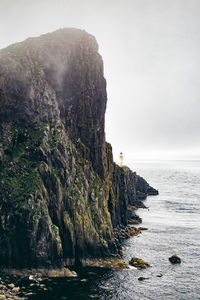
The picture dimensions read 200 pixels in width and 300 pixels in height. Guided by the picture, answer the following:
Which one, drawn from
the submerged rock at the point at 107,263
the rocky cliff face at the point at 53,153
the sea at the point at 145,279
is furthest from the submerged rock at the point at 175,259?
the rocky cliff face at the point at 53,153

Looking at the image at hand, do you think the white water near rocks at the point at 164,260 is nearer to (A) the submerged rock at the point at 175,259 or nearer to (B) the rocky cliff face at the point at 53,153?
(A) the submerged rock at the point at 175,259

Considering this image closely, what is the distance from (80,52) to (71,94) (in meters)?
11.9

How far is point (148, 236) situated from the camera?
84.5 meters

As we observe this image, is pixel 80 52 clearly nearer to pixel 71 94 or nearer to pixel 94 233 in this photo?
pixel 71 94

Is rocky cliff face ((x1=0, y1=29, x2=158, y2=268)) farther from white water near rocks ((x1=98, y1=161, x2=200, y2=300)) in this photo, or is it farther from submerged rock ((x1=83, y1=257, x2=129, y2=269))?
white water near rocks ((x1=98, y1=161, x2=200, y2=300))

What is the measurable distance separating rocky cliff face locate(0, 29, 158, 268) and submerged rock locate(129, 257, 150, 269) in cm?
485

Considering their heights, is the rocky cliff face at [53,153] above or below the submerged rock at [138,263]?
above

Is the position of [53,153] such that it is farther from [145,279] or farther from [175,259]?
[175,259]

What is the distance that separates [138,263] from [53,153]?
2818 cm

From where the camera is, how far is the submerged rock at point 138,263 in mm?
57103

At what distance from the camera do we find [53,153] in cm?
5688

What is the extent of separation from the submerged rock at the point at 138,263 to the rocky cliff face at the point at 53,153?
4855 millimetres

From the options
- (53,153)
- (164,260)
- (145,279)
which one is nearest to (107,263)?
(145,279)

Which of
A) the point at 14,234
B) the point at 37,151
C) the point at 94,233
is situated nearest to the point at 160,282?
the point at 94,233
